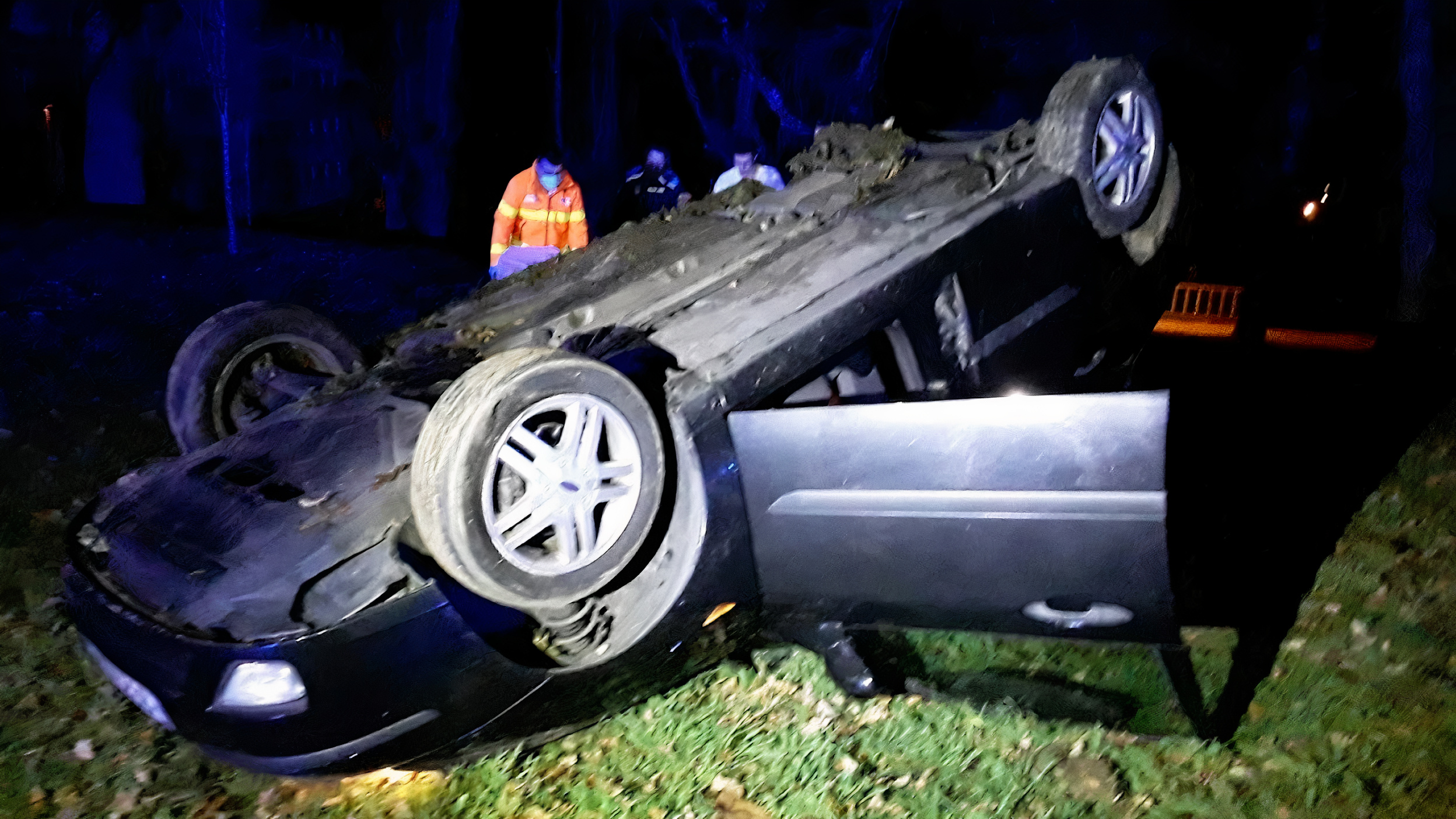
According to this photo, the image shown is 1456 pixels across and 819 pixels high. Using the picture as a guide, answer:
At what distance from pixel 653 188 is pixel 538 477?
5.67 metres

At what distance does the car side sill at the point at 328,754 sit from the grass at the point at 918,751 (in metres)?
0.50

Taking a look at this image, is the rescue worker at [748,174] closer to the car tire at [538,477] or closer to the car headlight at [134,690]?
the car tire at [538,477]

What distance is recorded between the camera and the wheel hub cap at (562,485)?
8.90ft

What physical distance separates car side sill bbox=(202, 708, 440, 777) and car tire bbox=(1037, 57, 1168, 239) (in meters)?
3.44

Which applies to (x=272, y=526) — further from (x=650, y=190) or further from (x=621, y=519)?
(x=650, y=190)

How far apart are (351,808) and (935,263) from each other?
2811 millimetres

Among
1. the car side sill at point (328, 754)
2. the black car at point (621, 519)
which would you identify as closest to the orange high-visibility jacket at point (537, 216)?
the black car at point (621, 519)

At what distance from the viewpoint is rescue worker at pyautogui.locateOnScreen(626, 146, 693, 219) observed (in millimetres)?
7965

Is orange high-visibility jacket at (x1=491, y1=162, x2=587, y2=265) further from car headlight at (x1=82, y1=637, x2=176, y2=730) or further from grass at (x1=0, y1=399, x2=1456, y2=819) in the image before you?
car headlight at (x1=82, y1=637, x2=176, y2=730)

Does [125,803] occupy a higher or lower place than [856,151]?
lower

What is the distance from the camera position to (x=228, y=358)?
4.05 meters

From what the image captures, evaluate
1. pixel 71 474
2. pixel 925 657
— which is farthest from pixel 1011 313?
pixel 71 474

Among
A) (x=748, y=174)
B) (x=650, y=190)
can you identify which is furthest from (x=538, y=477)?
(x=650, y=190)

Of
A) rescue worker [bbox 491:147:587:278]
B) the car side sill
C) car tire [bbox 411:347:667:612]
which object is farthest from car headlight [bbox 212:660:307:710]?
rescue worker [bbox 491:147:587:278]
